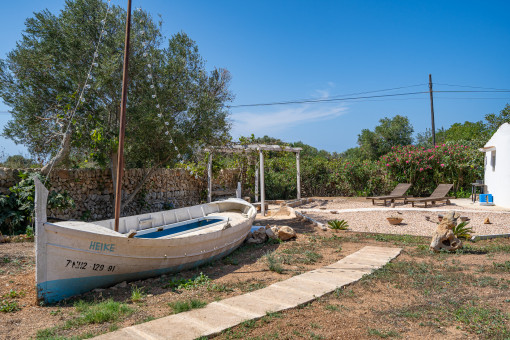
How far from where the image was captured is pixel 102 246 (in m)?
4.52

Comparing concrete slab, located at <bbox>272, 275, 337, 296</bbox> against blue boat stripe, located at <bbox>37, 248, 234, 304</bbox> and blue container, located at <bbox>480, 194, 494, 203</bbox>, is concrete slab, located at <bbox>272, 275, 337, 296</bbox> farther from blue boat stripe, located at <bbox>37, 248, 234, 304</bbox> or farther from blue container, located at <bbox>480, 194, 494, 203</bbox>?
blue container, located at <bbox>480, 194, 494, 203</bbox>

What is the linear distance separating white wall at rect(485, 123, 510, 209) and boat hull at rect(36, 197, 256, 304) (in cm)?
1229

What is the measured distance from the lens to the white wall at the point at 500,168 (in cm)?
1270

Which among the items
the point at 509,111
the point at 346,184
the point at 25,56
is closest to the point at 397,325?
the point at 25,56

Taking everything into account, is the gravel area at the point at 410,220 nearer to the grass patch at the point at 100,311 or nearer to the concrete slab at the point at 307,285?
the concrete slab at the point at 307,285

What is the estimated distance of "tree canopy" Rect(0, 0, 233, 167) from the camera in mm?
8891

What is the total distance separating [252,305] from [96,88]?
7108 millimetres

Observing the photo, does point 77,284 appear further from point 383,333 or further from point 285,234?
point 285,234

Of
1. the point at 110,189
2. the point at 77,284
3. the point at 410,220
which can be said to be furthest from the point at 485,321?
the point at 110,189

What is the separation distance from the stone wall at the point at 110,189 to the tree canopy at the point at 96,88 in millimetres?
868

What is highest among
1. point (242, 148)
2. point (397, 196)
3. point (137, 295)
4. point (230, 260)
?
point (242, 148)

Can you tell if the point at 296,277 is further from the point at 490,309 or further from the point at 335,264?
the point at 490,309

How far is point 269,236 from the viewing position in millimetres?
8367

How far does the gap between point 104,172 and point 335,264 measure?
8.21m
